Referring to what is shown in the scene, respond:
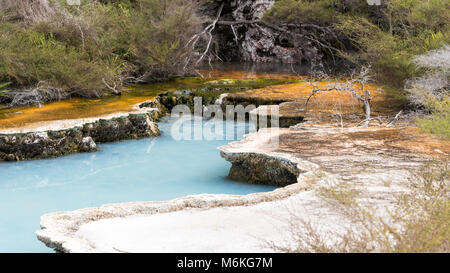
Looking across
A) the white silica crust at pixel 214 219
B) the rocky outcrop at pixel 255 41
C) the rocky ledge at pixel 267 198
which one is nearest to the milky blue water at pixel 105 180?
the rocky ledge at pixel 267 198

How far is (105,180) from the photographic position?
23.0 feet

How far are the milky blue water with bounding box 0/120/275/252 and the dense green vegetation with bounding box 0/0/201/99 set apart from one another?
7.72 ft

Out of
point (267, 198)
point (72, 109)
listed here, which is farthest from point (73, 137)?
point (267, 198)

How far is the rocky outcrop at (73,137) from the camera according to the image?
24.9 ft

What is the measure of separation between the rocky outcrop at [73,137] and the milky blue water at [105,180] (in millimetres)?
129

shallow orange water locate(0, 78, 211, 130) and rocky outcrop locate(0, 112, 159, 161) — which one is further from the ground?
shallow orange water locate(0, 78, 211, 130)

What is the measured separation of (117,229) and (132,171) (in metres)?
3.21

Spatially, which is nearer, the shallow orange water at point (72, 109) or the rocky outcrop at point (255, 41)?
the shallow orange water at point (72, 109)

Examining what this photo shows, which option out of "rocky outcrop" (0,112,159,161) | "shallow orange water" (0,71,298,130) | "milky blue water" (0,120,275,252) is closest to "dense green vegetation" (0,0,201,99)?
"shallow orange water" (0,71,298,130)

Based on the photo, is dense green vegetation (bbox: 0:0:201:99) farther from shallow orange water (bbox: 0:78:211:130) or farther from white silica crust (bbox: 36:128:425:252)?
white silica crust (bbox: 36:128:425:252)

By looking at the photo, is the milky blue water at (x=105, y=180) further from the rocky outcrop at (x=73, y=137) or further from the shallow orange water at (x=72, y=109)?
the shallow orange water at (x=72, y=109)

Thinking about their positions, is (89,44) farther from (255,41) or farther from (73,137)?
(255,41)

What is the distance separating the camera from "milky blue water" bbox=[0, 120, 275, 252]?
19.5 feet
